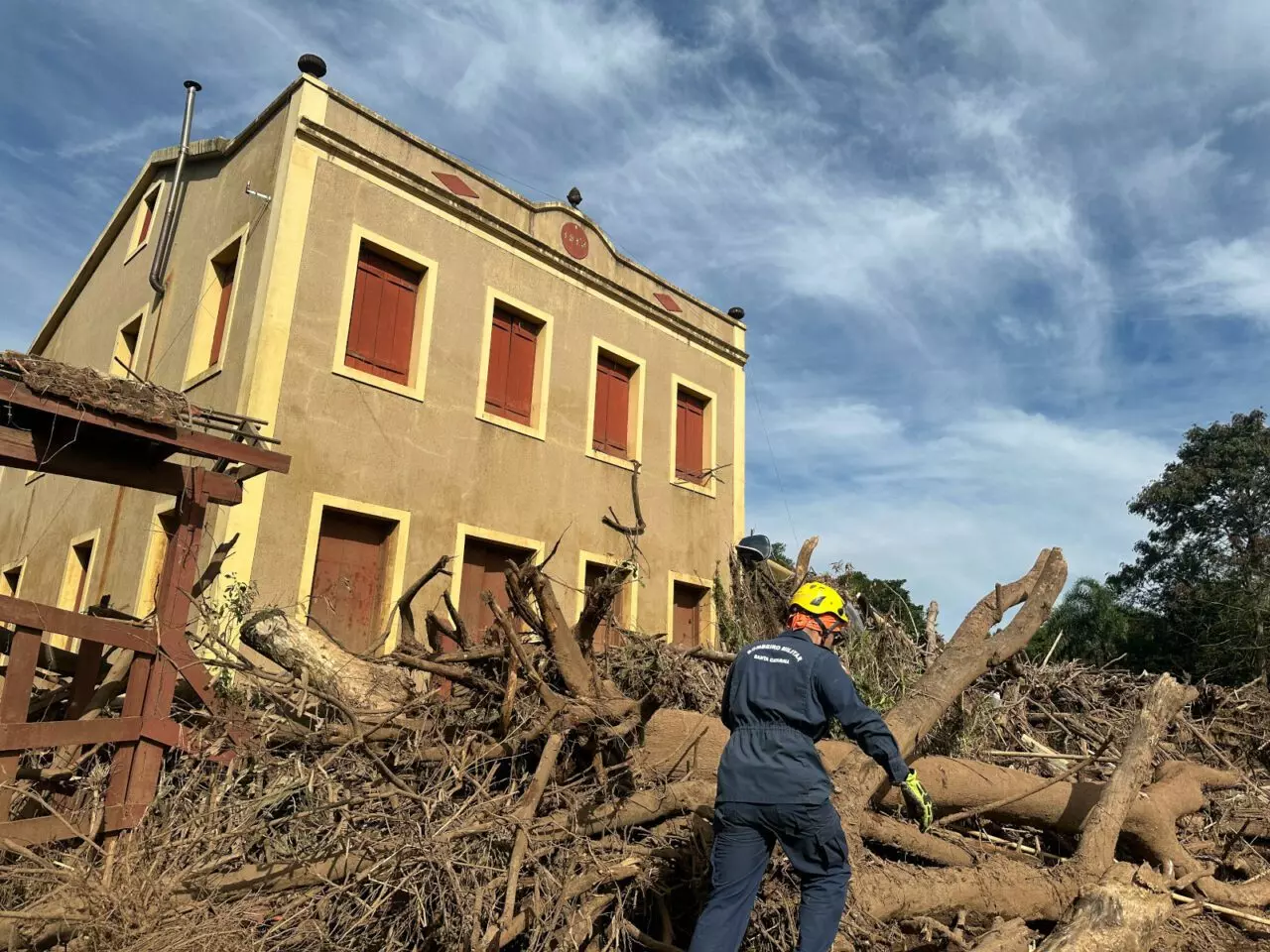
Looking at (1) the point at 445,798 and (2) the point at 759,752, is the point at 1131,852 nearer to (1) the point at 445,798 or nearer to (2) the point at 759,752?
(2) the point at 759,752

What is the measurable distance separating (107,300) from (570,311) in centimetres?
714

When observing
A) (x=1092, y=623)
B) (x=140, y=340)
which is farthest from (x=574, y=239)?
(x=1092, y=623)

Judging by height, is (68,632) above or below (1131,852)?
above

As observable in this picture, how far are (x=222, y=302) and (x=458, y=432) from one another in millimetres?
3205

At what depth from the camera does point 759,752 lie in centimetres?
359

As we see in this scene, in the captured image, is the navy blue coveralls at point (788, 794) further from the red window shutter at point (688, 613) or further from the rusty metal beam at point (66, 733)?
the red window shutter at point (688, 613)

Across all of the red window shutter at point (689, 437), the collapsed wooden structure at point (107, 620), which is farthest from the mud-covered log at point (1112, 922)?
the red window shutter at point (689, 437)

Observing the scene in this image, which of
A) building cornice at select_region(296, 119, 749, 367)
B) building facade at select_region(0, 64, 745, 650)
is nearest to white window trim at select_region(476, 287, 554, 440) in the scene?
building facade at select_region(0, 64, 745, 650)

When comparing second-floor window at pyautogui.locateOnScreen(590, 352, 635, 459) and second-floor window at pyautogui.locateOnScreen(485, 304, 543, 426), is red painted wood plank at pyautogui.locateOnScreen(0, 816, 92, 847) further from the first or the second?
second-floor window at pyautogui.locateOnScreen(590, 352, 635, 459)

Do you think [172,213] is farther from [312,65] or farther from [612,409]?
[612,409]

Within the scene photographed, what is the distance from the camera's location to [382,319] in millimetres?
10148

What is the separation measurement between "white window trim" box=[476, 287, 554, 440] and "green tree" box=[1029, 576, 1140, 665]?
643 inches

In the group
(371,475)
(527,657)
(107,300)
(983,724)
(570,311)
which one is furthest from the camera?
(107,300)

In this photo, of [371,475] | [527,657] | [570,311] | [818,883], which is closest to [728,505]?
[570,311]
